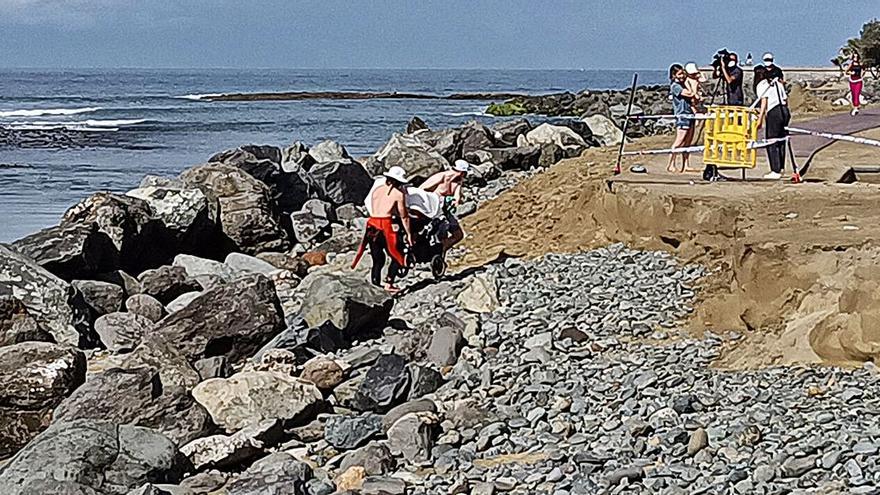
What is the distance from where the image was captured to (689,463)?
7.35 metres

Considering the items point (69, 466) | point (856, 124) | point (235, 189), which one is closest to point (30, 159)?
point (235, 189)

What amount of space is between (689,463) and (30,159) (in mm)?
30886

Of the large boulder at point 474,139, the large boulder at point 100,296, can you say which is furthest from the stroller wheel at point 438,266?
the large boulder at point 474,139

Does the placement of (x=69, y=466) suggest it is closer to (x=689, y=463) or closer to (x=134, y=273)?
(x=689, y=463)

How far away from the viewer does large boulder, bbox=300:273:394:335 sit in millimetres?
11758

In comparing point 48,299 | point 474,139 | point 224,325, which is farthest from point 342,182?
point 224,325

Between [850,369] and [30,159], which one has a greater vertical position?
[850,369]

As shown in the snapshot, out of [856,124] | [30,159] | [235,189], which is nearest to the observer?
[235,189]

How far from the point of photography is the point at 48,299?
1253 cm

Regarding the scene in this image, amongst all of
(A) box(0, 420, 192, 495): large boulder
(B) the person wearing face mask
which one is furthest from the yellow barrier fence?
(A) box(0, 420, 192, 495): large boulder

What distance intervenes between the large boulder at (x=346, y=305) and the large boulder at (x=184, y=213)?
4.81m

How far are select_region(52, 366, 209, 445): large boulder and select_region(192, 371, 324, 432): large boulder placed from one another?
0.70 ft

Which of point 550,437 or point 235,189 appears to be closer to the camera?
point 550,437

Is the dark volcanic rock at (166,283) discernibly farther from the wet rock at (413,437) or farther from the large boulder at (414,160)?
the large boulder at (414,160)
